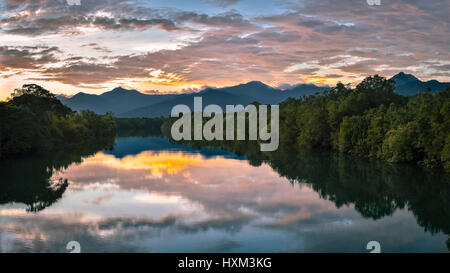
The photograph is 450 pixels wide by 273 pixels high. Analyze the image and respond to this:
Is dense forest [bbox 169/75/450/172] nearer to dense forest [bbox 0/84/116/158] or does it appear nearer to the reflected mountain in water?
the reflected mountain in water

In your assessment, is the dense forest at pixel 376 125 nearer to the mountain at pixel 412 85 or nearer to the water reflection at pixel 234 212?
the water reflection at pixel 234 212

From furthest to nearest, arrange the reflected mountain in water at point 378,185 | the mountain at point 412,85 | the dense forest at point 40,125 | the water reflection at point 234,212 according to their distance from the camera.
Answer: the mountain at point 412,85, the dense forest at point 40,125, the reflected mountain in water at point 378,185, the water reflection at point 234,212

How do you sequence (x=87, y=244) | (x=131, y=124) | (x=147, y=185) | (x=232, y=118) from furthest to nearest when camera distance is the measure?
(x=131, y=124), (x=232, y=118), (x=147, y=185), (x=87, y=244)

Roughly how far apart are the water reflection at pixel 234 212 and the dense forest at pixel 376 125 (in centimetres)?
370

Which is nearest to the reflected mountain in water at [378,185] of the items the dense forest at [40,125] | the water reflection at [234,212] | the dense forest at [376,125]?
the water reflection at [234,212]

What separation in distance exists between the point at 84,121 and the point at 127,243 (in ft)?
263

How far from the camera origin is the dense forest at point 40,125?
47.6 metres

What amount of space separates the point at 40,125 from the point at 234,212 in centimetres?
4385

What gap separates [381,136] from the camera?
147 ft

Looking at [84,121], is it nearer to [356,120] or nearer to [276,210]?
[356,120]

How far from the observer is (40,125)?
56.6 meters

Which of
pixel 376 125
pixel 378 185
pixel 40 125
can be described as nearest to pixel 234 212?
pixel 378 185

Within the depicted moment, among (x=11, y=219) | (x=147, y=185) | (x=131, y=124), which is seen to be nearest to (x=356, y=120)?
(x=147, y=185)

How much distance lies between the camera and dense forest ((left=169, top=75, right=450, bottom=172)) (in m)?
35.8
